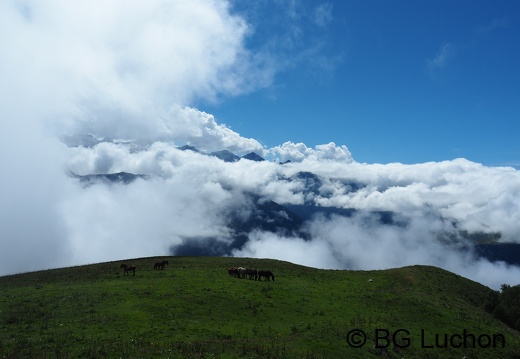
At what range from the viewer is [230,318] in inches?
1527

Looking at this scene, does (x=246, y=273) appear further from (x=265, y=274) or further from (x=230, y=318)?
(x=230, y=318)

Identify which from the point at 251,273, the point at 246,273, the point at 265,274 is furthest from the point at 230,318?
the point at 246,273

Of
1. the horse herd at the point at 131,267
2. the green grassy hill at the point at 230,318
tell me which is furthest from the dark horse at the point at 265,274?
the horse herd at the point at 131,267

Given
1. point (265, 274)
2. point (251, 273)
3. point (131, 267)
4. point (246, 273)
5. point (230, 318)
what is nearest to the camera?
point (230, 318)

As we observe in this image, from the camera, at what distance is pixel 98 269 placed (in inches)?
2608

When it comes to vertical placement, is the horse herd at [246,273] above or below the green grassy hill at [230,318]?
above

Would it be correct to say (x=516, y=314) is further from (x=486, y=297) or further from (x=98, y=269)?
(x=98, y=269)

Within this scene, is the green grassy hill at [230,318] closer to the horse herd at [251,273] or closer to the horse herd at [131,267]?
the horse herd at [131,267]

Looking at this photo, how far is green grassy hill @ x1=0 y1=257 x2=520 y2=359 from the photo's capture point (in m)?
29.1

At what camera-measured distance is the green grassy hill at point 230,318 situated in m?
29.1

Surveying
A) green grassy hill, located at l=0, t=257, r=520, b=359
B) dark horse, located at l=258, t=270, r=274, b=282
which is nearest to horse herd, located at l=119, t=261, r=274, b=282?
dark horse, located at l=258, t=270, r=274, b=282

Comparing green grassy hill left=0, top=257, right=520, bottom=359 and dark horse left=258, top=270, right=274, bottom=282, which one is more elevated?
dark horse left=258, top=270, right=274, bottom=282

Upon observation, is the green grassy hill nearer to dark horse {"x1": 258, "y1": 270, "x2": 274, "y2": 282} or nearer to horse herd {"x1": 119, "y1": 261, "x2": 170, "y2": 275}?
horse herd {"x1": 119, "y1": 261, "x2": 170, "y2": 275}

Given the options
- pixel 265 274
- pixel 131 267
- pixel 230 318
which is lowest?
pixel 230 318
